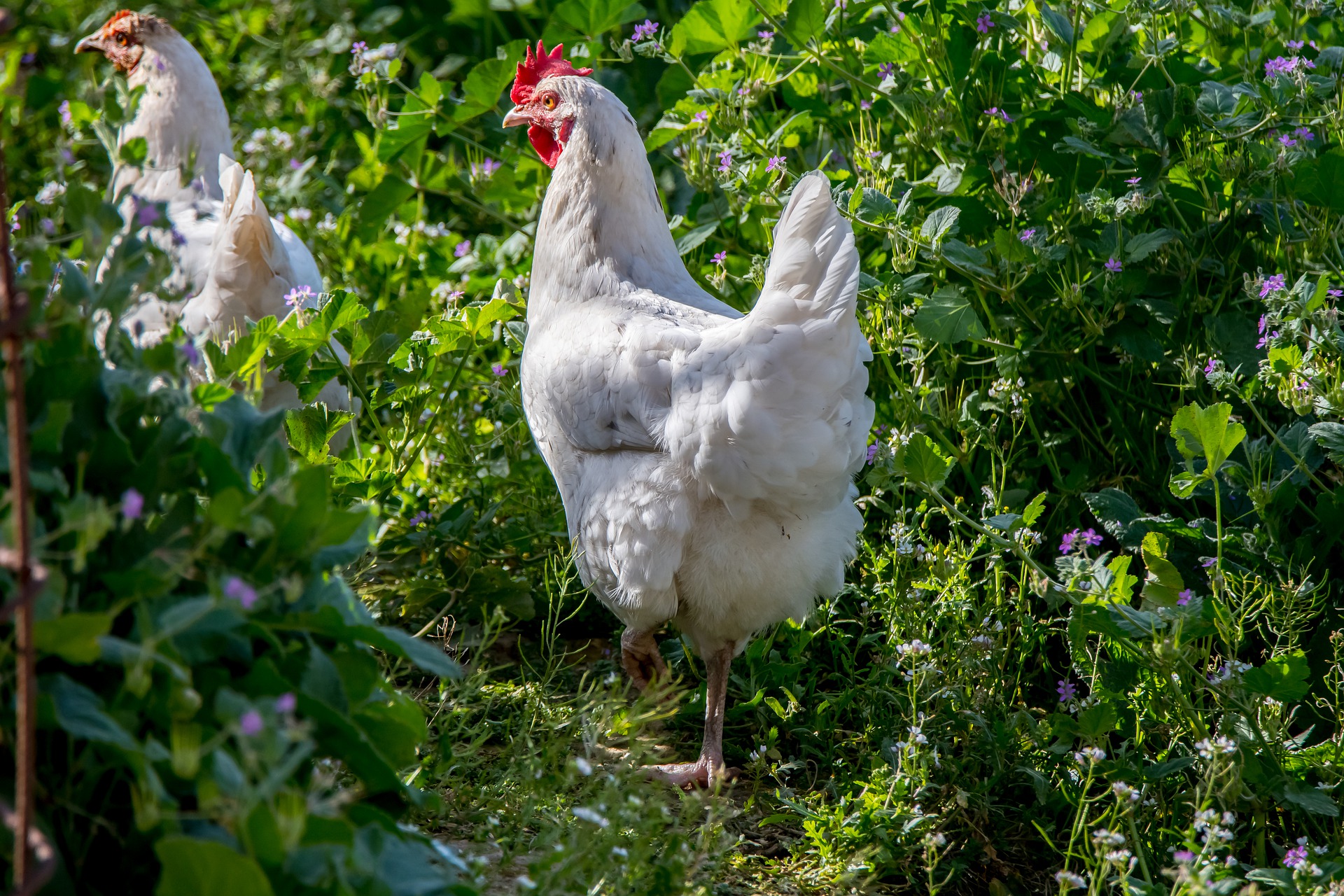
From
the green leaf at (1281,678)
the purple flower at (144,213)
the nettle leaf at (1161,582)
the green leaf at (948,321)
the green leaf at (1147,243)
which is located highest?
the purple flower at (144,213)

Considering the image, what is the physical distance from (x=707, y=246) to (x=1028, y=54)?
1114mm

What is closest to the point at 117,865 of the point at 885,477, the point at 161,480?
the point at 161,480

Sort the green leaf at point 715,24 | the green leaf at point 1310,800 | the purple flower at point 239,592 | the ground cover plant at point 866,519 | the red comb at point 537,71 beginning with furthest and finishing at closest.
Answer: the green leaf at point 715,24
the red comb at point 537,71
the green leaf at point 1310,800
the ground cover plant at point 866,519
the purple flower at point 239,592

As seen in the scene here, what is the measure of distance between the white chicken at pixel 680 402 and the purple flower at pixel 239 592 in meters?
1.09

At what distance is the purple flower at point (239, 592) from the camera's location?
49.7 inches

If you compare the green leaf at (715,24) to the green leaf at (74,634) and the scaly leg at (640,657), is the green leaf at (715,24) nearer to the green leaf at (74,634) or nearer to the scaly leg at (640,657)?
the scaly leg at (640,657)

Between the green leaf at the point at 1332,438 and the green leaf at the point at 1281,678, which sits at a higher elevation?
the green leaf at the point at 1332,438

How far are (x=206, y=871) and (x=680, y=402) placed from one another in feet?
4.95

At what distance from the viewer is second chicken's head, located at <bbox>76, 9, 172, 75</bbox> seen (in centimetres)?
407

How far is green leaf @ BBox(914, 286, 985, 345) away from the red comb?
1.18 meters

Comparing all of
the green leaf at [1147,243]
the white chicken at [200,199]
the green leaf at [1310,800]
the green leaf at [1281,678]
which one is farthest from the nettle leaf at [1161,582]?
the white chicken at [200,199]

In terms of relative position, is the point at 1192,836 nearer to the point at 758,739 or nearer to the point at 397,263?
the point at 758,739

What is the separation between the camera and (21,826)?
110 centimetres

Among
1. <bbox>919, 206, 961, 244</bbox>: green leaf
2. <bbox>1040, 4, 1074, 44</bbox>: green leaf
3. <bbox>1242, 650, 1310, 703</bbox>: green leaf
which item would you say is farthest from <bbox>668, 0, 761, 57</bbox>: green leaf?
<bbox>1242, 650, 1310, 703</bbox>: green leaf
